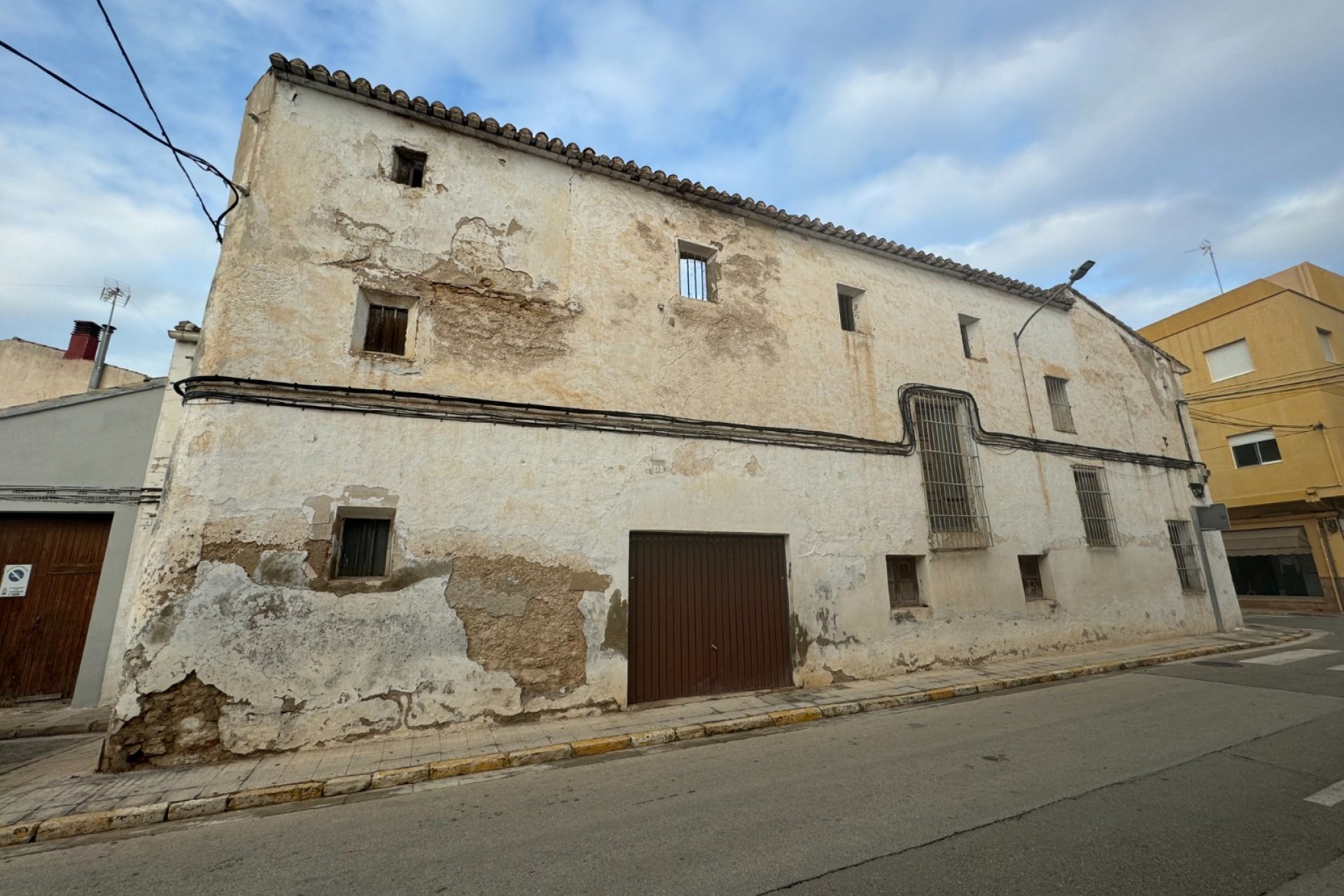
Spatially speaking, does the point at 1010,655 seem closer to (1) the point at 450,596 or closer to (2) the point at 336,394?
(1) the point at 450,596

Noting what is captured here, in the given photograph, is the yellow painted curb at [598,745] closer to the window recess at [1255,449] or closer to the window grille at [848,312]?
the window grille at [848,312]

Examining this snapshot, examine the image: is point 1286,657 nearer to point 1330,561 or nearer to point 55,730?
point 1330,561

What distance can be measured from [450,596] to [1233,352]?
25.5 m

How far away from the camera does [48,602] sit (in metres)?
7.45

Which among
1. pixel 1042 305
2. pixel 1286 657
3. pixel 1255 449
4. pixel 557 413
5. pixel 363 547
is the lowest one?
pixel 1286 657

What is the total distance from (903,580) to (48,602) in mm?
12039

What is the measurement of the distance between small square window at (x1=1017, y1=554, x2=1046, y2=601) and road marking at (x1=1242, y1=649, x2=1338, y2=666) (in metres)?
2.92

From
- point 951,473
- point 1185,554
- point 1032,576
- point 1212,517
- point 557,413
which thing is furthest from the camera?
point 1185,554

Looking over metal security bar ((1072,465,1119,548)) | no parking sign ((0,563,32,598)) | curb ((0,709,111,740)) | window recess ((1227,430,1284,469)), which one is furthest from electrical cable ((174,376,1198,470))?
window recess ((1227,430,1284,469))

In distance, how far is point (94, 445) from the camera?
7.71 metres

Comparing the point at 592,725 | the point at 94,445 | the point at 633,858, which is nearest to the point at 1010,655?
the point at 592,725

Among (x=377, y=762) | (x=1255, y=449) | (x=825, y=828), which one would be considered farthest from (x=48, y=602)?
(x=1255, y=449)

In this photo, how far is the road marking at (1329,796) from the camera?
361 cm

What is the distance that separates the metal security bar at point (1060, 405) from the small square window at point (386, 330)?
11632 millimetres
